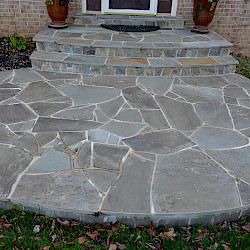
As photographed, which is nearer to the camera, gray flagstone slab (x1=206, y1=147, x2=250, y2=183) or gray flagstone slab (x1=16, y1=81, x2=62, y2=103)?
gray flagstone slab (x1=206, y1=147, x2=250, y2=183)

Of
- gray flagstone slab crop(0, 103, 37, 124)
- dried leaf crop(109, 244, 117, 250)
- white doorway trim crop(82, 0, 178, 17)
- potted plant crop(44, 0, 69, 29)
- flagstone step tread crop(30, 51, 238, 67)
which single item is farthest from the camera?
white doorway trim crop(82, 0, 178, 17)

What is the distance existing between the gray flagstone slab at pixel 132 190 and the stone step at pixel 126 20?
12.4 feet

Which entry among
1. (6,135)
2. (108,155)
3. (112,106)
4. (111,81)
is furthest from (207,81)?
(6,135)

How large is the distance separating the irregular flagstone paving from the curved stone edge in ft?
0.09

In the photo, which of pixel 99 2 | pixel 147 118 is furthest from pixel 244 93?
pixel 99 2

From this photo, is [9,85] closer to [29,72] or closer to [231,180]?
[29,72]

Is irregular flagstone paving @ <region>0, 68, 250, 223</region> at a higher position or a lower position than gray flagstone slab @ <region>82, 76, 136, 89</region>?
lower

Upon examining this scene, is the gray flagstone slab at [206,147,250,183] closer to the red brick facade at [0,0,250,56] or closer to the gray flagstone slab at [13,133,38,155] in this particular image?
the gray flagstone slab at [13,133,38,155]

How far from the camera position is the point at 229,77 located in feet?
14.2

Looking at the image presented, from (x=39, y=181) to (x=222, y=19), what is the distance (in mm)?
4939

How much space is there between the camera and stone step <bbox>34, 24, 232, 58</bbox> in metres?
4.34

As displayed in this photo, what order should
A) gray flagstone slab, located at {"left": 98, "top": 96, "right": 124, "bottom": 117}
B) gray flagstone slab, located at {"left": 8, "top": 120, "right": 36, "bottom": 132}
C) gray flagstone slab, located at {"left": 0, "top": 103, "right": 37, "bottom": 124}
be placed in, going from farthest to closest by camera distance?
gray flagstone slab, located at {"left": 98, "top": 96, "right": 124, "bottom": 117} → gray flagstone slab, located at {"left": 0, "top": 103, "right": 37, "bottom": 124} → gray flagstone slab, located at {"left": 8, "top": 120, "right": 36, "bottom": 132}

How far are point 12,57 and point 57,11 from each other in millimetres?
1097

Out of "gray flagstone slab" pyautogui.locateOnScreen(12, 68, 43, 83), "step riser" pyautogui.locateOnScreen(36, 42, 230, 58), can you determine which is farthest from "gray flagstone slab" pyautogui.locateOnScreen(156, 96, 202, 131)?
"gray flagstone slab" pyautogui.locateOnScreen(12, 68, 43, 83)
